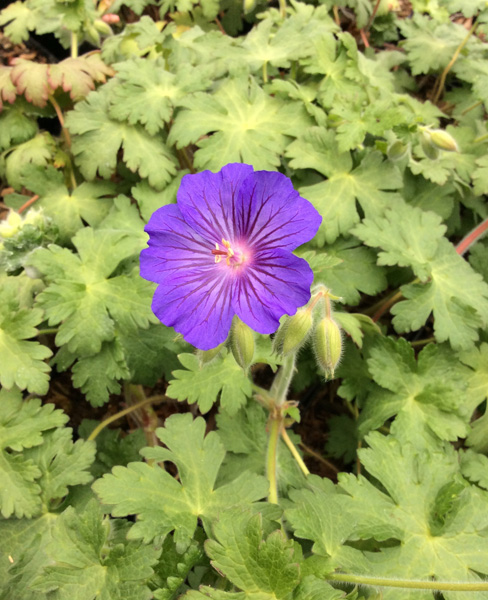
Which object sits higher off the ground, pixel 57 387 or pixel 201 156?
pixel 201 156

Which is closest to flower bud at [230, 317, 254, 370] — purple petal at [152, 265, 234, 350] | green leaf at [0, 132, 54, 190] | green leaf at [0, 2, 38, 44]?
purple petal at [152, 265, 234, 350]

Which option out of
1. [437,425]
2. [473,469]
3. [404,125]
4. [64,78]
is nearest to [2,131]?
[64,78]

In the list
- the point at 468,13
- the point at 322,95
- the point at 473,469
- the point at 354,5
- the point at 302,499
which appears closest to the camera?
the point at 302,499

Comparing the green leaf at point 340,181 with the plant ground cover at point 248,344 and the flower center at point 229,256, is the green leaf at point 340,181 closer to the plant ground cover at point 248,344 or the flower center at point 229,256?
the plant ground cover at point 248,344

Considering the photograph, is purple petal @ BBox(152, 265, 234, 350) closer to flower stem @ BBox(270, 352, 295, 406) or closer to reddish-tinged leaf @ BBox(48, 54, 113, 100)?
flower stem @ BBox(270, 352, 295, 406)

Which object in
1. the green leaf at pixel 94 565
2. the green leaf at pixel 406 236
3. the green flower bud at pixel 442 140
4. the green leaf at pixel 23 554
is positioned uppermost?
the green flower bud at pixel 442 140

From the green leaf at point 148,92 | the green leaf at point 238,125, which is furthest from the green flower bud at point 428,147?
the green leaf at point 148,92

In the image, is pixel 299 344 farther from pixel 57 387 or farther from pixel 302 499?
pixel 57 387

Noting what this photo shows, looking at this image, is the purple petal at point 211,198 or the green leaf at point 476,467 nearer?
the purple petal at point 211,198
